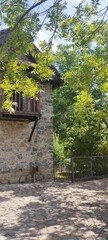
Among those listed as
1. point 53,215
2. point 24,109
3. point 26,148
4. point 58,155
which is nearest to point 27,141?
point 26,148

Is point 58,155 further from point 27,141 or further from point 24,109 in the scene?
point 24,109

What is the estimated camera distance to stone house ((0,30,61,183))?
37.4 ft

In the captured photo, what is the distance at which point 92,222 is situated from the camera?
546cm

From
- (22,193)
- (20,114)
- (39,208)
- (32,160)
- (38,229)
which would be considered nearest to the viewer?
(38,229)

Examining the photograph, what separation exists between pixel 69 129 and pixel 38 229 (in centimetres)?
1205

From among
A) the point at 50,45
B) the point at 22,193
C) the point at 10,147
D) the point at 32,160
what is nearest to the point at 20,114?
the point at 10,147

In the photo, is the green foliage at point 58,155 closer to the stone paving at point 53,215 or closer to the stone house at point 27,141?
the stone house at point 27,141

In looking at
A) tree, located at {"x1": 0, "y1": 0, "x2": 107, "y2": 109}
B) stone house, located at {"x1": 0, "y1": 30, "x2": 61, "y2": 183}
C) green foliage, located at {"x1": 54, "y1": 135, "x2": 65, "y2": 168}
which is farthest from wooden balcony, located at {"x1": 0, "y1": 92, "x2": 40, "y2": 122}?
green foliage, located at {"x1": 54, "y1": 135, "x2": 65, "y2": 168}

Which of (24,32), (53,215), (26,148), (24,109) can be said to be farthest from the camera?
(26,148)

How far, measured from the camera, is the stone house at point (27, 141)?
11.4m

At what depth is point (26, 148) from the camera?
12125 millimetres

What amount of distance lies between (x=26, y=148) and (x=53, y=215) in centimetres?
628

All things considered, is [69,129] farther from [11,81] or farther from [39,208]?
[11,81]

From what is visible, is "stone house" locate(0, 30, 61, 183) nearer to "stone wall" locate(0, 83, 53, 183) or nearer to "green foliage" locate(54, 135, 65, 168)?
"stone wall" locate(0, 83, 53, 183)
